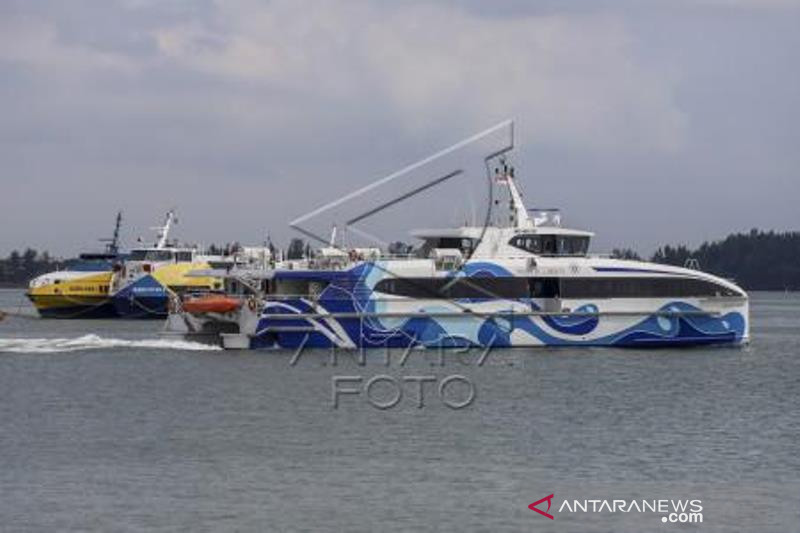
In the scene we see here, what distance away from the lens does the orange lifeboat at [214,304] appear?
51156 millimetres

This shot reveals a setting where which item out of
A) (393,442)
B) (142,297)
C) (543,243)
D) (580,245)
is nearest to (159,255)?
(142,297)

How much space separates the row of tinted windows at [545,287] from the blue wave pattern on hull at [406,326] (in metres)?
0.28

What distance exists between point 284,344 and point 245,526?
87.9ft

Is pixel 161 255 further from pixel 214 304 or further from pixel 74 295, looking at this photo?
pixel 214 304

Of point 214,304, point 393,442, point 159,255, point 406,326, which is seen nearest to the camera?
point 393,442

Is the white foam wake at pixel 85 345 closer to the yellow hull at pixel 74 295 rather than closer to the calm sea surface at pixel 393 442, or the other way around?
the calm sea surface at pixel 393 442

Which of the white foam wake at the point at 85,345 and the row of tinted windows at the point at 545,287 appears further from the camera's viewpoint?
the white foam wake at the point at 85,345

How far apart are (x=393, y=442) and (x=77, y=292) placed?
59290 mm

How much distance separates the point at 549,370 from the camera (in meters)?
46.8

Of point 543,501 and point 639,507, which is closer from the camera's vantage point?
point 639,507

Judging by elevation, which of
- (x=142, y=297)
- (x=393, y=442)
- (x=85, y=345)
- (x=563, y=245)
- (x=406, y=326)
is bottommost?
(x=393, y=442)

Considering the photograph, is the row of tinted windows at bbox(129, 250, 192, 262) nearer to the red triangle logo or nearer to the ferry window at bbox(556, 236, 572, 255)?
the ferry window at bbox(556, 236, 572, 255)

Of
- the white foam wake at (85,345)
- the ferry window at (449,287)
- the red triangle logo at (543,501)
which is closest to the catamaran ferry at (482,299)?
the ferry window at (449,287)

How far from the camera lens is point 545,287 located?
168 ft
